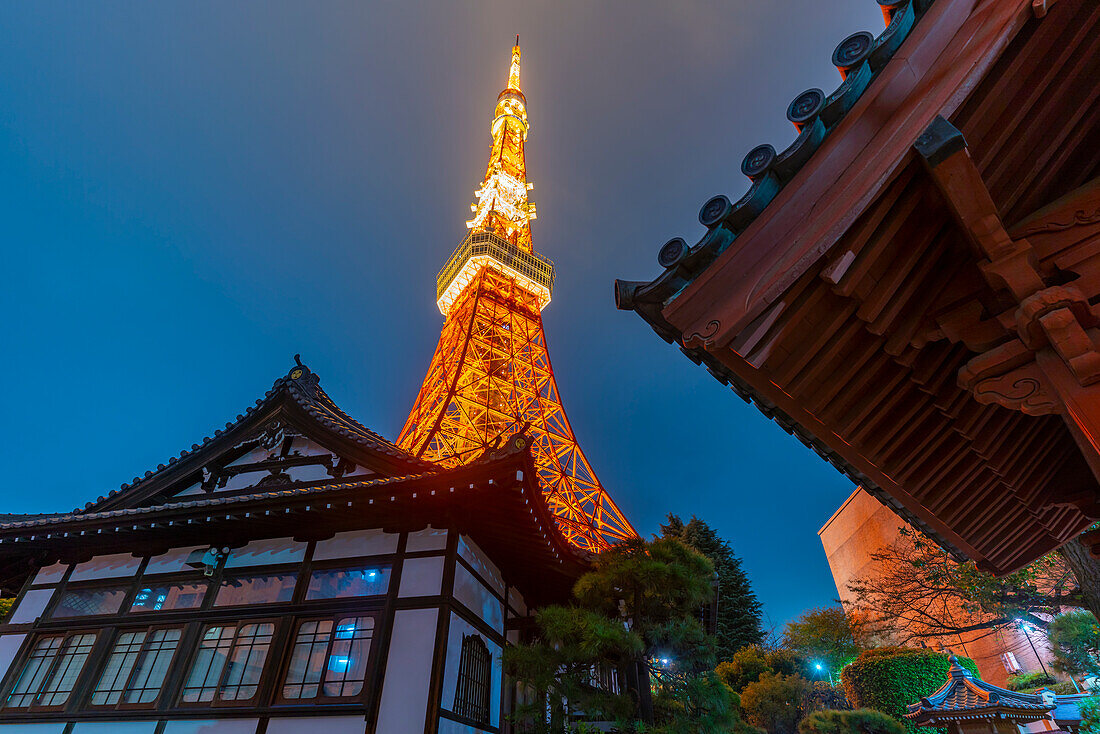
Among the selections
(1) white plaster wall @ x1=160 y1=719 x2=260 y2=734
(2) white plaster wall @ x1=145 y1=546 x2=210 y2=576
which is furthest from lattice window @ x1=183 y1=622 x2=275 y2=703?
(2) white plaster wall @ x1=145 y1=546 x2=210 y2=576

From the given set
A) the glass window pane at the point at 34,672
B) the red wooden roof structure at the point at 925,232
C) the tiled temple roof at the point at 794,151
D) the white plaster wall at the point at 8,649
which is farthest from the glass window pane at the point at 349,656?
the tiled temple roof at the point at 794,151

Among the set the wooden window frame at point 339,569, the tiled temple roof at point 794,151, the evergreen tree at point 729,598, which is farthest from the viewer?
the evergreen tree at point 729,598

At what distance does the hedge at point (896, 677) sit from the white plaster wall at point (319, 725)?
18.8m

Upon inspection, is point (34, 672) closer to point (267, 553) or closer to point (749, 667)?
point (267, 553)

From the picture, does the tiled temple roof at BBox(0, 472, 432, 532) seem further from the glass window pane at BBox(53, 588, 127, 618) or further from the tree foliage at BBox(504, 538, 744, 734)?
the tree foliage at BBox(504, 538, 744, 734)

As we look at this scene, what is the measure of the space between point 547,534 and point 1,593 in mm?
10930

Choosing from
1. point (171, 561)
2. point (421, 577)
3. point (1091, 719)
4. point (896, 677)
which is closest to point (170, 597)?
point (171, 561)

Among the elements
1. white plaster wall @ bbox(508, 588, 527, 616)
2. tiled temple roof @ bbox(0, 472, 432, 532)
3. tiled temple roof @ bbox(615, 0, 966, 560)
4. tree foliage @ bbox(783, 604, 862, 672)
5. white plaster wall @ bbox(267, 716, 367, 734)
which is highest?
tree foliage @ bbox(783, 604, 862, 672)

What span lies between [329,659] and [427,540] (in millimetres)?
1760

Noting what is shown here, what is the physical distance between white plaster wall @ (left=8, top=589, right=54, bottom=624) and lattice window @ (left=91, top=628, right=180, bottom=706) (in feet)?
5.94

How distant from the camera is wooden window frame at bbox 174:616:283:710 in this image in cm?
662

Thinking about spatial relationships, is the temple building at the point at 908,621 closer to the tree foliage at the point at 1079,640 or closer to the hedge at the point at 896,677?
the hedge at the point at 896,677

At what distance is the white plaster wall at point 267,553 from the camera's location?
7703mm

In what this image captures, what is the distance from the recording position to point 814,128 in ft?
→ 7.90
